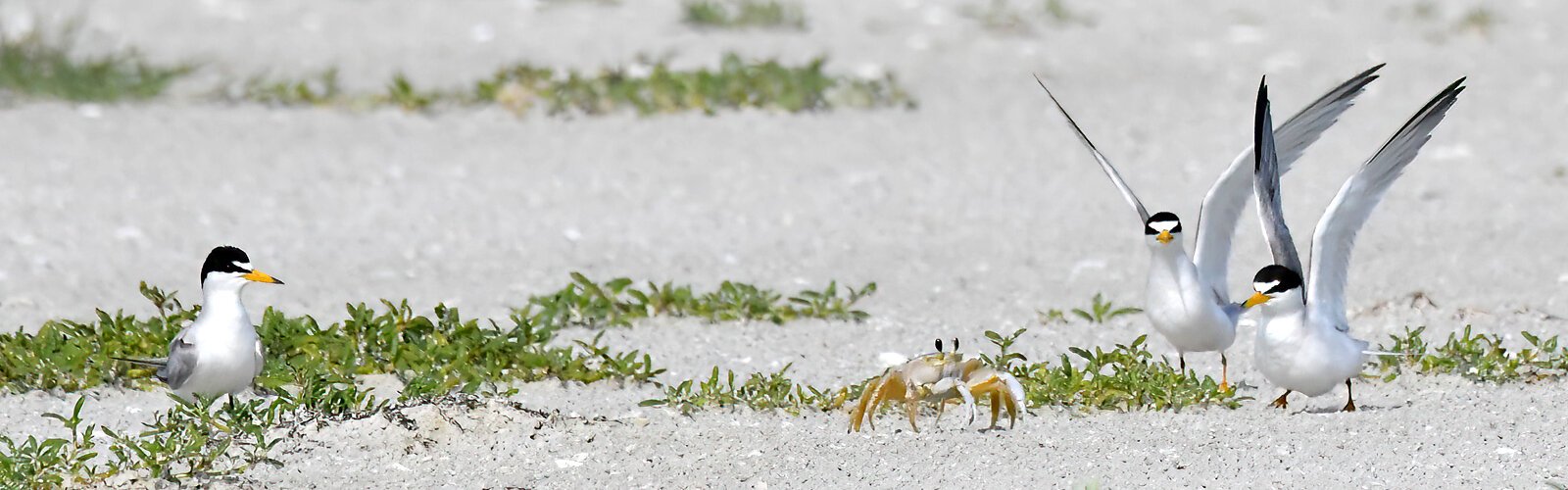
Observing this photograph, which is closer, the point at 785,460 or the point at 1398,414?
the point at 785,460

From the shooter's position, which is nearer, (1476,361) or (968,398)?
(968,398)

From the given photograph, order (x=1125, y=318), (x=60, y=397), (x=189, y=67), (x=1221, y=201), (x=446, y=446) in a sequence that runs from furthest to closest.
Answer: (x=189, y=67) → (x=1125, y=318) → (x=1221, y=201) → (x=60, y=397) → (x=446, y=446)

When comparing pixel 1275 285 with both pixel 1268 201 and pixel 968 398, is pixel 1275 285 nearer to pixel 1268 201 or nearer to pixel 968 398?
pixel 1268 201

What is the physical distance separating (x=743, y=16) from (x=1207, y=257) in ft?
19.6

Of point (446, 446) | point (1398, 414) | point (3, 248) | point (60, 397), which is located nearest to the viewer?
point (446, 446)

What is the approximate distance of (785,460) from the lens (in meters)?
4.40

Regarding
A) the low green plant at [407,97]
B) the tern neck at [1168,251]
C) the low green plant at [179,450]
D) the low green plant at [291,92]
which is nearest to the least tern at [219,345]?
the low green plant at [179,450]

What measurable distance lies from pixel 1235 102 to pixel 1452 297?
11.6 ft

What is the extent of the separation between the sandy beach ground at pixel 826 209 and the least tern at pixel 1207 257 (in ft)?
0.63

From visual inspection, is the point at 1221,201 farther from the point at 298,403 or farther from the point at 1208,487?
the point at 298,403

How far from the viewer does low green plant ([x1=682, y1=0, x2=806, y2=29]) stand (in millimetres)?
11367

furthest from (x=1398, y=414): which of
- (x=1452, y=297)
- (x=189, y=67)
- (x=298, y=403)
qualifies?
(x=189, y=67)

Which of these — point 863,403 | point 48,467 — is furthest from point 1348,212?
point 48,467

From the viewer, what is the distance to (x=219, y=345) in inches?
187
